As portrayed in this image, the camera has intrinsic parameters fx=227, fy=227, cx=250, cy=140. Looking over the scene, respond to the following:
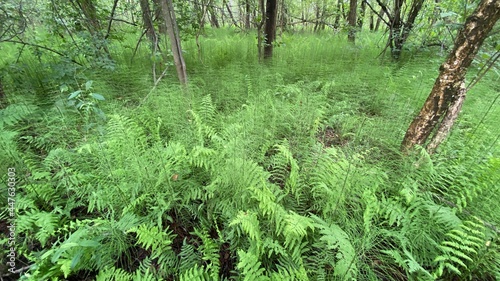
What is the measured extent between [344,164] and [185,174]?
50.9 inches

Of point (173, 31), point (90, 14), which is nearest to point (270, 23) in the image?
point (173, 31)

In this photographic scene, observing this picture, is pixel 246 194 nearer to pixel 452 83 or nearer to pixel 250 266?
pixel 250 266

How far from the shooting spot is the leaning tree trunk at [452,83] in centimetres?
169

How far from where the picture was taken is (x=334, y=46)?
5.78 metres

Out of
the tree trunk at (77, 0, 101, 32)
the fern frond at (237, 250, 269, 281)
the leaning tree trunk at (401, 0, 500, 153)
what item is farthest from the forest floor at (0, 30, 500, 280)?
the tree trunk at (77, 0, 101, 32)

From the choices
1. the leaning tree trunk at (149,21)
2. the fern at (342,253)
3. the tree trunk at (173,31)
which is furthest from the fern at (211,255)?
the leaning tree trunk at (149,21)

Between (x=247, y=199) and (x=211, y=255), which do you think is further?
(x=247, y=199)

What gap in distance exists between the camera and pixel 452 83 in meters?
1.89

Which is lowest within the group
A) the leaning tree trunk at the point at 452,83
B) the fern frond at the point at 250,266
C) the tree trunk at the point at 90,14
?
the fern frond at the point at 250,266

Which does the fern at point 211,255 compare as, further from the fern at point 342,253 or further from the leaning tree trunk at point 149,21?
the leaning tree trunk at point 149,21

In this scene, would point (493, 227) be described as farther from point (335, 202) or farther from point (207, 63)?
point (207, 63)

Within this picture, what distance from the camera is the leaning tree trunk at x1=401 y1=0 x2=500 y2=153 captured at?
5.54ft

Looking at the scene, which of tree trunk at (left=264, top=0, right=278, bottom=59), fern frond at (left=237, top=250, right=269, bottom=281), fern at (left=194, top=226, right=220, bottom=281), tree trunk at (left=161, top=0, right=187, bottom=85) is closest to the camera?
fern frond at (left=237, top=250, right=269, bottom=281)

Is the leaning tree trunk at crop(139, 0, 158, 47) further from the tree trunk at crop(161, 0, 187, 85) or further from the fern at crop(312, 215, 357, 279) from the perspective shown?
the fern at crop(312, 215, 357, 279)
